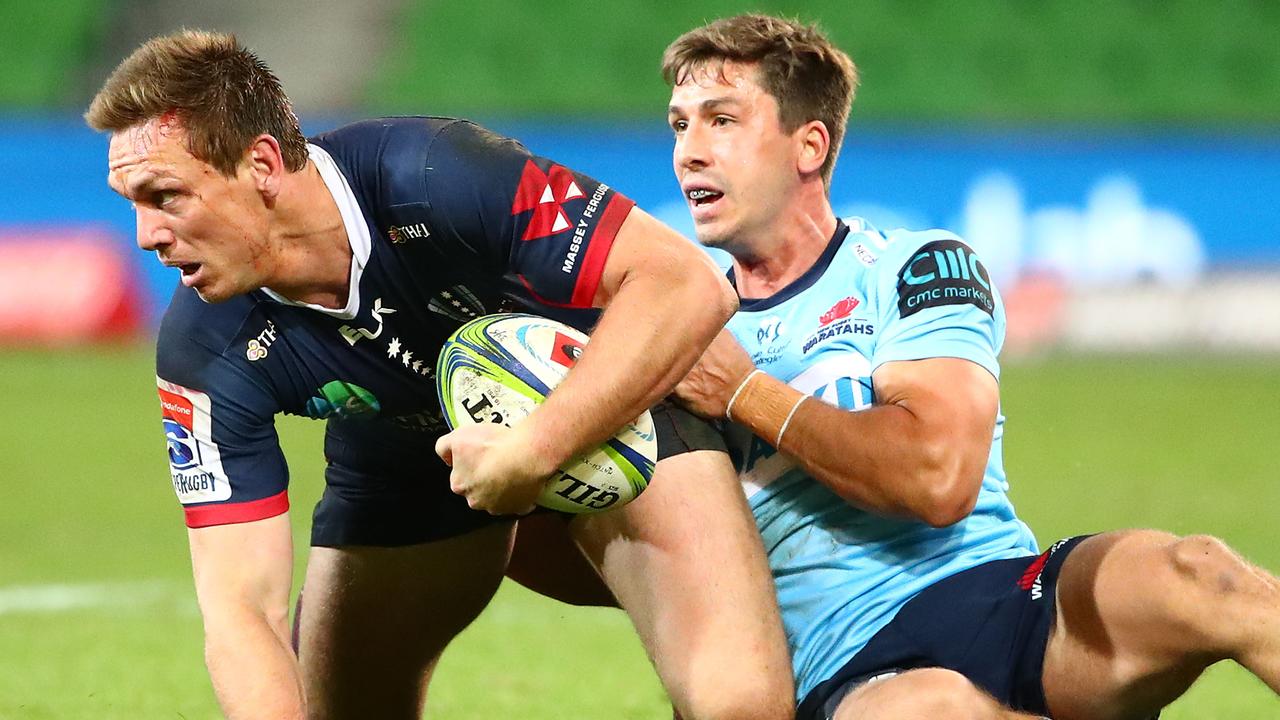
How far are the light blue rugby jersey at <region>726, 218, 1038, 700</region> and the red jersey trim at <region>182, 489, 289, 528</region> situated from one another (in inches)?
47.0

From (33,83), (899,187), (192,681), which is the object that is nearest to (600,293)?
(192,681)

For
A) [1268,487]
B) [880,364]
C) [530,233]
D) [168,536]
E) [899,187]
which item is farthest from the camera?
[899,187]

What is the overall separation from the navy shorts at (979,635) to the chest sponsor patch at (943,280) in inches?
24.3

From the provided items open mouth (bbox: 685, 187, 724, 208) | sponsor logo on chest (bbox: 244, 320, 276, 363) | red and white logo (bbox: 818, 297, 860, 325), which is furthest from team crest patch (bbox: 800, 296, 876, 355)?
sponsor logo on chest (bbox: 244, 320, 276, 363)

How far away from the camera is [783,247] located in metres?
4.50

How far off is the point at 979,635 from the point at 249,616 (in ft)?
5.37

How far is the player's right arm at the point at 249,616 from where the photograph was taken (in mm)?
3736

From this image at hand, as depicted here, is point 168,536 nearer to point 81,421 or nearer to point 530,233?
point 81,421

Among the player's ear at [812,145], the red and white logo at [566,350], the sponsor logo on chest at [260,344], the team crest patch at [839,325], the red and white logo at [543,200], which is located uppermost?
the player's ear at [812,145]

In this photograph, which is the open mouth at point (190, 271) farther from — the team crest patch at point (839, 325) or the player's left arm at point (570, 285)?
the team crest patch at point (839, 325)

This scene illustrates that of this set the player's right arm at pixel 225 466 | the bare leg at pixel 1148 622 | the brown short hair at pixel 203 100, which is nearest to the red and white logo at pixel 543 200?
the brown short hair at pixel 203 100

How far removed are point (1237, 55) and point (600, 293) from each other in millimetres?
15171

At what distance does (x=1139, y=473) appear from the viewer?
378 inches

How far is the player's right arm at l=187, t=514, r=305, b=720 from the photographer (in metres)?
3.74
